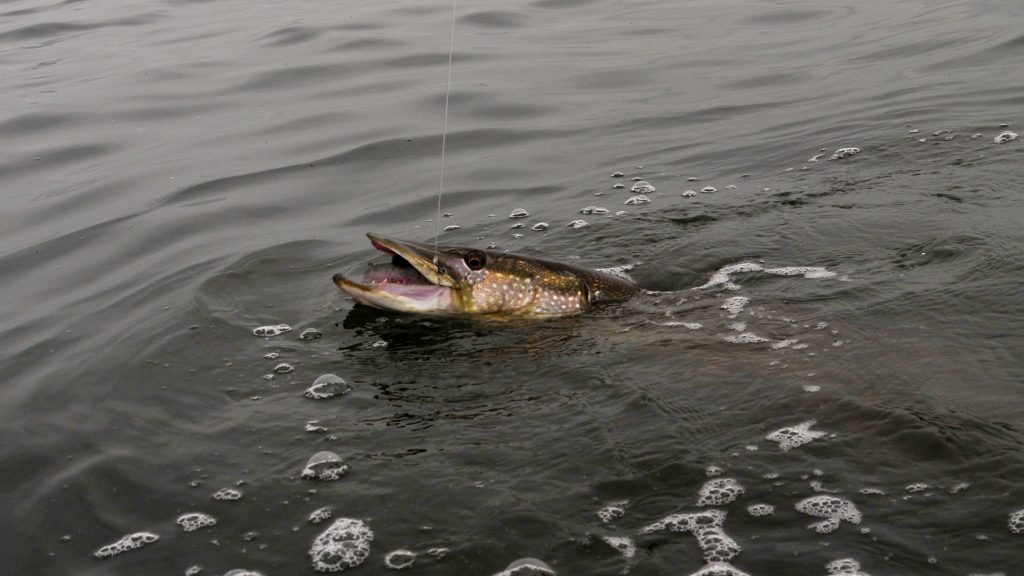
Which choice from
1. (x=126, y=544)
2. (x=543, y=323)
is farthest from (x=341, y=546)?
(x=543, y=323)

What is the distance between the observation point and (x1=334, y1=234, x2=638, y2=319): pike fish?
5.39 m

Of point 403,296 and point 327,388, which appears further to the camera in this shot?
point 403,296

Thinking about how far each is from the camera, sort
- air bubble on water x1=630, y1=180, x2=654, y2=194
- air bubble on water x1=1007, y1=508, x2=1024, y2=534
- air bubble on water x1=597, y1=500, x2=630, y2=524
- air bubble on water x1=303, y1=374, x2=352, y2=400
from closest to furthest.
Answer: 1. air bubble on water x1=1007, y1=508, x2=1024, y2=534
2. air bubble on water x1=597, y1=500, x2=630, y2=524
3. air bubble on water x1=303, y1=374, x2=352, y2=400
4. air bubble on water x1=630, y1=180, x2=654, y2=194

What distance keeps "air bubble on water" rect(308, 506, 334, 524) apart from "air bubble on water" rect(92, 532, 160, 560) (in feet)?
1.77

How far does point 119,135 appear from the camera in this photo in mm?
10500

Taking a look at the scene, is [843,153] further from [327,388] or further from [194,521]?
[194,521]

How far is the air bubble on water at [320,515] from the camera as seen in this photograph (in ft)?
13.2

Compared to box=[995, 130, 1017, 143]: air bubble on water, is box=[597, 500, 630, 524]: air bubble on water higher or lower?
lower

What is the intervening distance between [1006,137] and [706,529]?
535 cm

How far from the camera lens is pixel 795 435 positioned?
4.34m

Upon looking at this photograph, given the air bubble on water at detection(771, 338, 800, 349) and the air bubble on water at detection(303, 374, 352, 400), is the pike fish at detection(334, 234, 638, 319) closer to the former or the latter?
the air bubble on water at detection(303, 374, 352, 400)

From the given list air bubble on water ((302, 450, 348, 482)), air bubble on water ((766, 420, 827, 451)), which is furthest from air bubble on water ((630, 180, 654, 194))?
air bubble on water ((302, 450, 348, 482))

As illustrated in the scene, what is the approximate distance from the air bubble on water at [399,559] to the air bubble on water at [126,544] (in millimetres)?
866

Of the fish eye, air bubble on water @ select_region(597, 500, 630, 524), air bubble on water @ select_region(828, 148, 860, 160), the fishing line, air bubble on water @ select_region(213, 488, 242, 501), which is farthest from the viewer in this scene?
air bubble on water @ select_region(828, 148, 860, 160)
